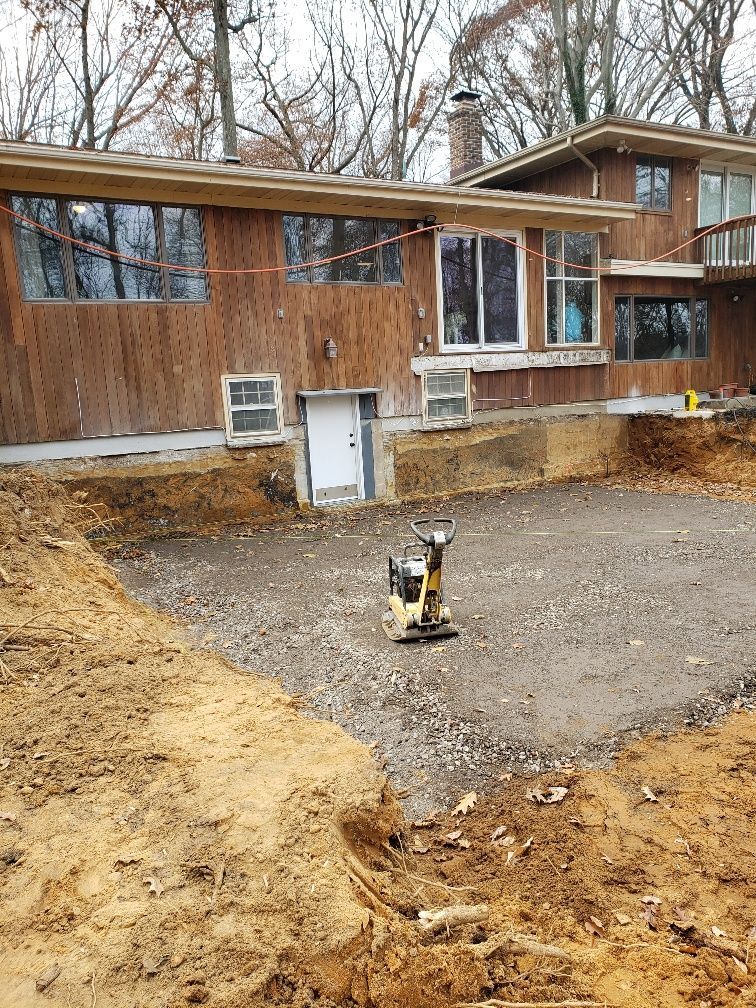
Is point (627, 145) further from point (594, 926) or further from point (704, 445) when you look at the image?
point (594, 926)

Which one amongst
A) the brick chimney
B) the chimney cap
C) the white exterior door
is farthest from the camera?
the brick chimney

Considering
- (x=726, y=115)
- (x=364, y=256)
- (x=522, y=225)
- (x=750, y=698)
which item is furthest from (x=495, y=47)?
(x=750, y=698)

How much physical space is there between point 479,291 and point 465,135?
609 cm

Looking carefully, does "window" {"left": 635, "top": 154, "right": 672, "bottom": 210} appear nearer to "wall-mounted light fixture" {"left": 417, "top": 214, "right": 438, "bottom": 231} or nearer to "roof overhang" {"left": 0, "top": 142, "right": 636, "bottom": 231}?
"roof overhang" {"left": 0, "top": 142, "right": 636, "bottom": 231}

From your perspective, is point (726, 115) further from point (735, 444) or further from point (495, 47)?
point (735, 444)

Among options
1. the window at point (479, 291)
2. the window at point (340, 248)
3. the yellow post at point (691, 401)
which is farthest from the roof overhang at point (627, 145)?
the yellow post at point (691, 401)

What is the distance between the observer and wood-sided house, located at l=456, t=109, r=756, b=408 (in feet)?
45.1

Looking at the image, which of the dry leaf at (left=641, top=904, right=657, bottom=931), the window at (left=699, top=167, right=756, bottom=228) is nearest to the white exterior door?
the dry leaf at (left=641, top=904, right=657, bottom=931)

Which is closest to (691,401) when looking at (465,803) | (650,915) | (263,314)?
(263,314)

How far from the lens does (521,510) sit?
442 inches

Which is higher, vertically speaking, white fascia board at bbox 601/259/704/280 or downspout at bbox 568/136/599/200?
downspout at bbox 568/136/599/200

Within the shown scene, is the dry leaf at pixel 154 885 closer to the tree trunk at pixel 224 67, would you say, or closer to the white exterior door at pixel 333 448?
the white exterior door at pixel 333 448

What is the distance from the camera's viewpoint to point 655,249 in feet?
48.0

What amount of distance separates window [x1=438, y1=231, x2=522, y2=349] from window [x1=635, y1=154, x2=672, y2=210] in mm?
3975
